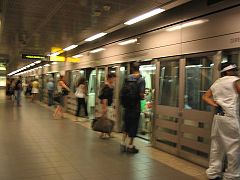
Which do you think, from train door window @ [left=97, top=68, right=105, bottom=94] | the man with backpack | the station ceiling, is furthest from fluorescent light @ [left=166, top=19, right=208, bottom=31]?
train door window @ [left=97, top=68, right=105, bottom=94]

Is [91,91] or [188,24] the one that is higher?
[188,24]

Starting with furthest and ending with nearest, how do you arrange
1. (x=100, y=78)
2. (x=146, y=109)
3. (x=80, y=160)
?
(x=100, y=78) < (x=146, y=109) < (x=80, y=160)

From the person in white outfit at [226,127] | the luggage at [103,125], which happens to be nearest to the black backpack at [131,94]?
the luggage at [103,125]

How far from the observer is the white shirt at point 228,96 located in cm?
375

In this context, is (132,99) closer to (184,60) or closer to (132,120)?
(132,120)

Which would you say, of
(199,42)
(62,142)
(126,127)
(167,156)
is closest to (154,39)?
(199,42)

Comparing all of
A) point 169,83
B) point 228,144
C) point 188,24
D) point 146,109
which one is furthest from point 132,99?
point 146,109

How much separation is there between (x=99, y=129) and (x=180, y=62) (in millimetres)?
2420

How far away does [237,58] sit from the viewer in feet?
14.4

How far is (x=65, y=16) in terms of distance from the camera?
19.7ft

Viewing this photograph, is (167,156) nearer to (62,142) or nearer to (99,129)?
(99,129)

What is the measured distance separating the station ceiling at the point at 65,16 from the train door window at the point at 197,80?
113 centimetres

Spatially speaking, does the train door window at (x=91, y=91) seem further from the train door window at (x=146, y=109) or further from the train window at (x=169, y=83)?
the train window at (x=169, y=83)

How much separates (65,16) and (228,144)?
404cm
